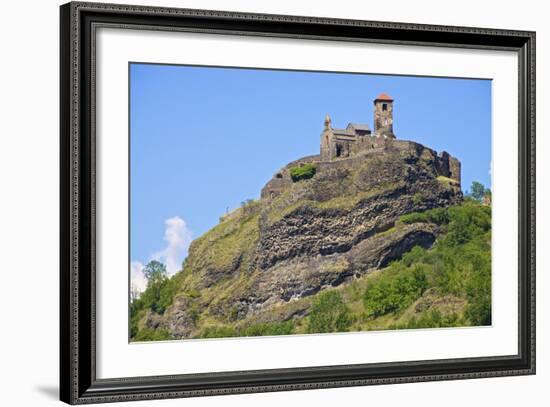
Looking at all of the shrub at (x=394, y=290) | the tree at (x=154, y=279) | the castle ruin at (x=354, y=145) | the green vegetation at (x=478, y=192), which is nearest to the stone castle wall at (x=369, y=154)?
the castle ruin at (x=354, y=145)

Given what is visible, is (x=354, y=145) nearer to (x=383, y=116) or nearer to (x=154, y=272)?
(x=383, y=116)

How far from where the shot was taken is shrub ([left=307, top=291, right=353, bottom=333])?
21.9ft

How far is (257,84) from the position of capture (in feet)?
21.6

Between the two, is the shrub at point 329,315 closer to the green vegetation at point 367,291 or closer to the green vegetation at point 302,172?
the green vegetation at point 367,291

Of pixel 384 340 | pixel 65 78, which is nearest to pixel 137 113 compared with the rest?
pixel 65 78

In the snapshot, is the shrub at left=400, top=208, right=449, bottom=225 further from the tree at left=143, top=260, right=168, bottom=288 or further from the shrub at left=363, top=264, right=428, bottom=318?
the tree at left=143, top=260, right=168, bottom=288

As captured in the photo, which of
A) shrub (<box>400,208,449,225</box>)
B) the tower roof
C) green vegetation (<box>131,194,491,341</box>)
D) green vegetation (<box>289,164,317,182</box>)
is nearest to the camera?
green vegetation (<box>131,194,491,341</box>)

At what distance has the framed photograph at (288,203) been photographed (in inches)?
241

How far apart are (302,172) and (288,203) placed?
0.22 metres

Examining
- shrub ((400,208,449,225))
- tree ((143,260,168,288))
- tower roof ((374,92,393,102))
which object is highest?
tower roof ((374,92,393,102))

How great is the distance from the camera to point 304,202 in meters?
6.75

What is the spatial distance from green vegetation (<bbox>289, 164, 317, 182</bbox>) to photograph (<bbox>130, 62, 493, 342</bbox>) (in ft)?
0.03

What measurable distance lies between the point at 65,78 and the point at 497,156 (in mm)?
2875

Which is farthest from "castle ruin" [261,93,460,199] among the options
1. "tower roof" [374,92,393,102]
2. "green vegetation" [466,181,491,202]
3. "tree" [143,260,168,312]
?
"tree" [143,260,168,312]
